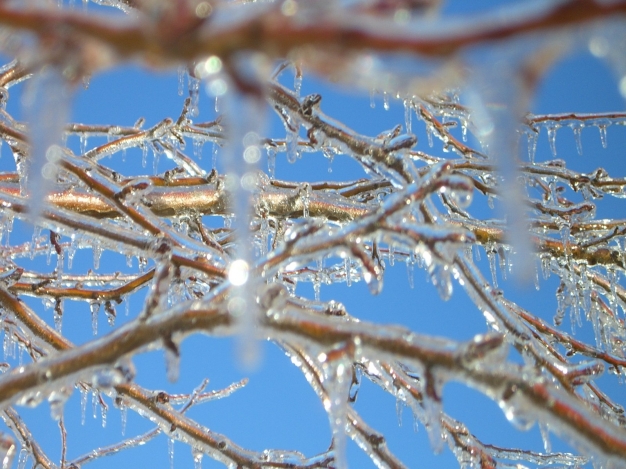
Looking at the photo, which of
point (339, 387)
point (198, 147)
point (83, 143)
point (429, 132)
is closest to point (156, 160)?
point (198, 147)

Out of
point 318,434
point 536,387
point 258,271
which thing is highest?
point 318,434

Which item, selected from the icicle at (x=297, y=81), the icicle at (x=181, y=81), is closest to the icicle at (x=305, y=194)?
the icicle at (x=297, y=81)

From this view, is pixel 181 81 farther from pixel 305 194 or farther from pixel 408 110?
pixel 408 110

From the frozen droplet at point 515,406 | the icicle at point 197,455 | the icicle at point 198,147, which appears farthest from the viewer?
the icicle at point 198,147

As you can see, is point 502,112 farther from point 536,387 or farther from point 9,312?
point 9,312

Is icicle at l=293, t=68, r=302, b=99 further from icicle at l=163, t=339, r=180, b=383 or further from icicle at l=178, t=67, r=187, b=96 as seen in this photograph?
icicle at l=163, t=339, r=180, b=383

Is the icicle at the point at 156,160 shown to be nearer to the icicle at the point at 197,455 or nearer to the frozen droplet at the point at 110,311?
the frozen droplet at the point at 110,311

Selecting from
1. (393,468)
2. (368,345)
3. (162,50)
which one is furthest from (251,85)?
(393,468)

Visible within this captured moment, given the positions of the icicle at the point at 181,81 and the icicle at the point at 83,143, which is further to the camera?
the icicle at the point at 83,143

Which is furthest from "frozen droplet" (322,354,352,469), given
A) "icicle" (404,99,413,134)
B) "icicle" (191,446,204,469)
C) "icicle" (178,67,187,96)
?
"icicle" (178,67,187,96)

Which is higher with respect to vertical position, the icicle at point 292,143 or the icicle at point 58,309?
the icicle at point 292,143

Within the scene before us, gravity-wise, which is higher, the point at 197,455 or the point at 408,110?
→ the point at 408,110
